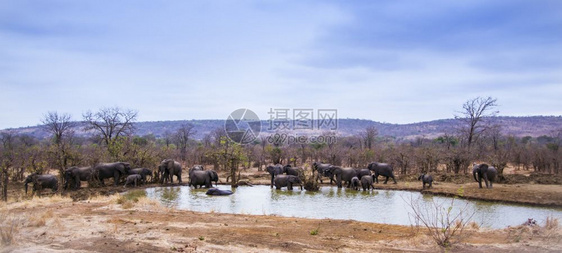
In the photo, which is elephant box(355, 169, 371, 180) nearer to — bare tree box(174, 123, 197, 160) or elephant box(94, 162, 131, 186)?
elephant box(94, 162, 131, 186)

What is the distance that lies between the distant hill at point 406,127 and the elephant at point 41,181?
66.1 meters

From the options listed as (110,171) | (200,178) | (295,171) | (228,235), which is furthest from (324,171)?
(228,235)

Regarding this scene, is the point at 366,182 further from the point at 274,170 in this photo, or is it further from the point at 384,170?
the point at 274,170

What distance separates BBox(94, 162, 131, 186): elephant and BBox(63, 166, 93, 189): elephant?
789 millimetres

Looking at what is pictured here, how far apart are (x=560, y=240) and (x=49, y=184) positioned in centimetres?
2244

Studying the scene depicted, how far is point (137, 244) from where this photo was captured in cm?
1022

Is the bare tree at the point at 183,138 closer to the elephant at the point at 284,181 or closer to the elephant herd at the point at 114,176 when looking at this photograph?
the elephant herd at the point at 114,176

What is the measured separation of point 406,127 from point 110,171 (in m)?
129

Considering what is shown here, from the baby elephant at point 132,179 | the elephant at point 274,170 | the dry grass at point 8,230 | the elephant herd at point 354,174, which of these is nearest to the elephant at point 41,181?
the baby elephant at point 132,179

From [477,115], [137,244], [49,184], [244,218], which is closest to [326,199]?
[244,218]

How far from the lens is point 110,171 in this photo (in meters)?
25.6

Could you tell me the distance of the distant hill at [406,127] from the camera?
347ft

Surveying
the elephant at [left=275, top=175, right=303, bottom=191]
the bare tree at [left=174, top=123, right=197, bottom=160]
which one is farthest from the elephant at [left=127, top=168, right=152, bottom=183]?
the bare tree at [left=174, top=123, right=197, bottom=160]

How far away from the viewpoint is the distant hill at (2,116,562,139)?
105825 millimetres
